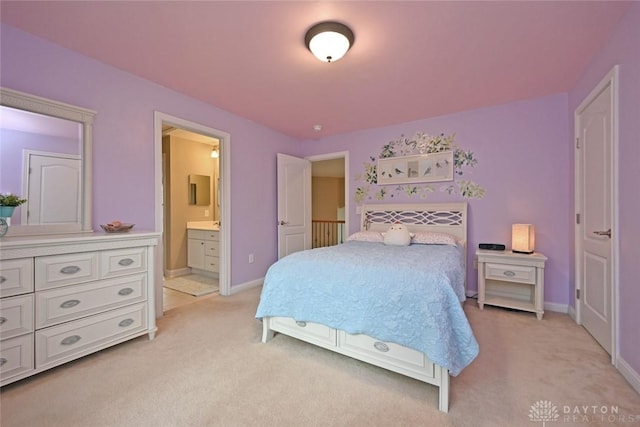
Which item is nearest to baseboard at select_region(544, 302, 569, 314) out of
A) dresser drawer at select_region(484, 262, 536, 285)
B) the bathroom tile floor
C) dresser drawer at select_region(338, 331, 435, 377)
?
dresser drawer at select_region(484, 262, 536, 285)

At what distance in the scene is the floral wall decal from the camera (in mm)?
3477

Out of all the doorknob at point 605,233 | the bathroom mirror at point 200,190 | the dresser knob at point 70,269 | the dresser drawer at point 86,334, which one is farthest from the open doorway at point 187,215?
the doorknob at point 605,233

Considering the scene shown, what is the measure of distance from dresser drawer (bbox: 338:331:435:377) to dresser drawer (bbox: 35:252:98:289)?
189 centimetres

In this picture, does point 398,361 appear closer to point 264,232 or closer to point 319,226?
point 264,232

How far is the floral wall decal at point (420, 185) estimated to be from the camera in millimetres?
3477

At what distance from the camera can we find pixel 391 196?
4.00 metres

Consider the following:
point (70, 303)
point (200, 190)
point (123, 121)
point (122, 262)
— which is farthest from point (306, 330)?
point (200, 190)

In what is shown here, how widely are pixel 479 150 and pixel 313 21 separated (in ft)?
8.72

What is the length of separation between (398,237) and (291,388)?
6.34ft

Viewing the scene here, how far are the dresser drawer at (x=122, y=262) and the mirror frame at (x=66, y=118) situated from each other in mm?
445

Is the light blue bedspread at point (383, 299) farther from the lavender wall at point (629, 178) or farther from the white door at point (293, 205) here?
the white door at point (293, 205)

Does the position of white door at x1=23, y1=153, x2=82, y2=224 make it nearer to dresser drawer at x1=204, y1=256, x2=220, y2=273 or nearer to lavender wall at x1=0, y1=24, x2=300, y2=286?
lavender wall at x1=0, y1=24, x2=300, y2=286

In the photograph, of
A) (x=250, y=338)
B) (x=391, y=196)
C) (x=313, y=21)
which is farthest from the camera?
(x=391, y=196)

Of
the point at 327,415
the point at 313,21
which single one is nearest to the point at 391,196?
the point at 313,21
